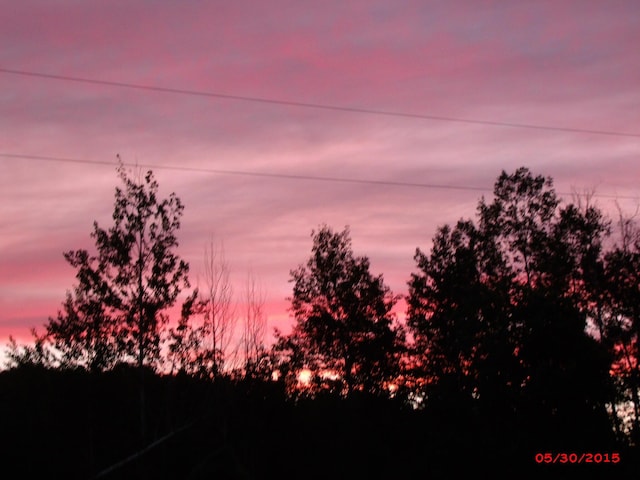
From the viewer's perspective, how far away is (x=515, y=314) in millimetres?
31453

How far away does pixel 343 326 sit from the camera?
47625mm

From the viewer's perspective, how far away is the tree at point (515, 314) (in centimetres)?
2969

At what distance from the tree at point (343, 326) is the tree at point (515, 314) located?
89.5 inches

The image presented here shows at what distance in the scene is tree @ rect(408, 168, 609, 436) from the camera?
97.4 feet

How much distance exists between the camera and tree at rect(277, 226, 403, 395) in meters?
46.8

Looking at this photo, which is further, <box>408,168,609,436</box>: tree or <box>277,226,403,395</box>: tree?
<box>277,226,403,395</box>: tree

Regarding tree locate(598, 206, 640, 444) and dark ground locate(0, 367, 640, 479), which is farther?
tree locate(598, 206, 640, 444)

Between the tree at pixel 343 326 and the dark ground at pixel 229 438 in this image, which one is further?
the tree at pixel 343 326

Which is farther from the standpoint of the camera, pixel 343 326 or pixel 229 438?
pixel 343 326

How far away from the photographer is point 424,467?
31.9m

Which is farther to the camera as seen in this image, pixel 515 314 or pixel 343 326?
pixel 343 326

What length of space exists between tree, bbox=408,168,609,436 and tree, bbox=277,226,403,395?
2.27 m

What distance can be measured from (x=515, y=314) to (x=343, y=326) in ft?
57.3

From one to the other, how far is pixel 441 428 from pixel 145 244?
45.2 ft
